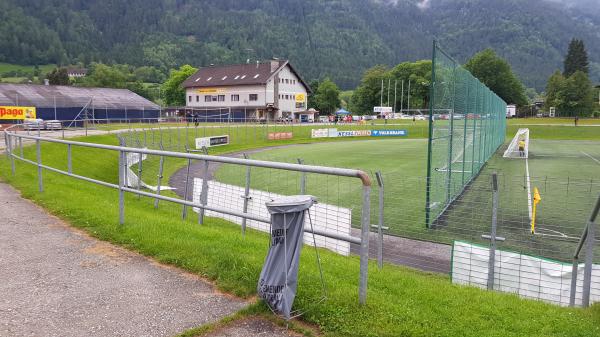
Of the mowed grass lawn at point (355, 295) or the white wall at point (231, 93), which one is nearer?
the mowed grass lawn at point (355, 295)

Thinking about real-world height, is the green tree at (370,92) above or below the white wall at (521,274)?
above

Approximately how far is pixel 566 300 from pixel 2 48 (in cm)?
19527

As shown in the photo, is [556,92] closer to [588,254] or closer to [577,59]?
[577,59]

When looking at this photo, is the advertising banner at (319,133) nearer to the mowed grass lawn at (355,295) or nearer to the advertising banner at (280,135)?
the advertising banner at (280,135)

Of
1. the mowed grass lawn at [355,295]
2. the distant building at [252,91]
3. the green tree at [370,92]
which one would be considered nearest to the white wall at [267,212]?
the mowed grass lawn at [355,295]

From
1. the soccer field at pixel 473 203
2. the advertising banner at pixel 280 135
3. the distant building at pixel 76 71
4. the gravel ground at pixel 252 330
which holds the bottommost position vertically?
the soccer field at pixel 473 203

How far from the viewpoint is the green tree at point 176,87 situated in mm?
114000

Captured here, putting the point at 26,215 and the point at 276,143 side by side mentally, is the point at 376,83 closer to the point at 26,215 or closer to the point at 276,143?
the point at 276,143

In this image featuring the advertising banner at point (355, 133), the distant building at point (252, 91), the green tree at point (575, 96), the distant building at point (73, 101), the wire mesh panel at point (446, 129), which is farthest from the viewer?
the green tree at point (575, 96)

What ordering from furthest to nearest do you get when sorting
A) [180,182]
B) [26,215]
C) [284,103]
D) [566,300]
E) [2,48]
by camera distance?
[2,48] < [284,103] < [180,182] < [26,215] < [566,300]

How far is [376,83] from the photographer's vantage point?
122 m

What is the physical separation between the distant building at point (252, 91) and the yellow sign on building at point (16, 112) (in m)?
40.1

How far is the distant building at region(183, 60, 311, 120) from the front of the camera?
8375cm

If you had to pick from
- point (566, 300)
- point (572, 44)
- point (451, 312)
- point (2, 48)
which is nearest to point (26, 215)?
point (451, 312)
